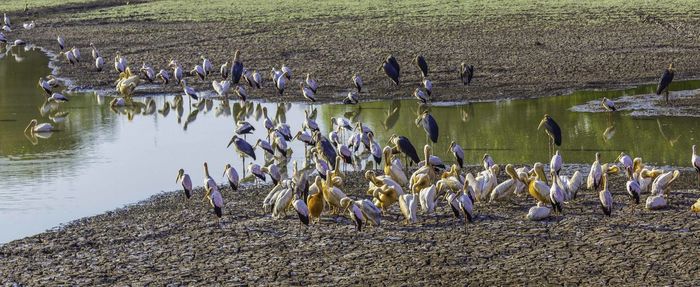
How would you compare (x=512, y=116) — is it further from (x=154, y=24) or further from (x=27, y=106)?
(x=154, y=24)

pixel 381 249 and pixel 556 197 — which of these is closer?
pixel 381 249

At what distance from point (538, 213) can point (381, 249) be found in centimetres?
185

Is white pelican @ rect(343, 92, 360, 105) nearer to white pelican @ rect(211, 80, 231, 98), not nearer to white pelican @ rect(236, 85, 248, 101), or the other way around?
white pelican @ rect(236, 85, 248, 101)

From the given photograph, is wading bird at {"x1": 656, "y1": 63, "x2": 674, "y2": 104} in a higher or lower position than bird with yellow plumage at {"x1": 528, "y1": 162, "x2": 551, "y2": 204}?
higher

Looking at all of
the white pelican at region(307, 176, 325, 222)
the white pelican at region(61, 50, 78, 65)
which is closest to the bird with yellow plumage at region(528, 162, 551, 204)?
the white pelican at region(307, 176, 325, 222)

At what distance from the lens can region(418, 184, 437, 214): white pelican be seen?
12.4m

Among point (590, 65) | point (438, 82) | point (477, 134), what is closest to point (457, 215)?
point (477, 134)

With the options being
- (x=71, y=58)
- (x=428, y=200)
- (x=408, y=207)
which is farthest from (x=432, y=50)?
(x=408, y=207)

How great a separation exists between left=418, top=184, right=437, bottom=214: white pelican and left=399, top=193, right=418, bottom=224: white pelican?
0.17 metres

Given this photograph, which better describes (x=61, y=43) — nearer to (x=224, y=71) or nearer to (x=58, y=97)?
(x=58, y=97)

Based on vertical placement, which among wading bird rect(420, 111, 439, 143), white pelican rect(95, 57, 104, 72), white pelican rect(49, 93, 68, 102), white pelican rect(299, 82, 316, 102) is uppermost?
white pelican rect(95, 57, 104, 72)

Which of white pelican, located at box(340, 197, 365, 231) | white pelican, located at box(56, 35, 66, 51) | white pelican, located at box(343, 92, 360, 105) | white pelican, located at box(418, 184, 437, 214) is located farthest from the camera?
white pelican, located at box(56, 35, 66, 51)

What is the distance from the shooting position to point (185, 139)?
19.7 meters

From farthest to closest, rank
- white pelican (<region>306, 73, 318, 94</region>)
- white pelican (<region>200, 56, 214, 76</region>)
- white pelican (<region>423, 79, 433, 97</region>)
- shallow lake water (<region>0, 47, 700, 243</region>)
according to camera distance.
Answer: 1. white pelican (<region>200, 56, 214, 76</region>)
2. white pelican (<region>306, 73, 318, 94</region>)
3. white pelican (<region>423, 79, 433, 97</region>)
4. shallow lake water (<region>0, 47, 700, 243</region>)
